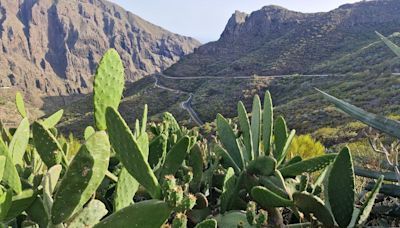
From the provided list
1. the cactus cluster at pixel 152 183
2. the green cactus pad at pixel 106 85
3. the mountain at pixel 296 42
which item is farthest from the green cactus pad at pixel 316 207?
the mountain at pixel 296 42

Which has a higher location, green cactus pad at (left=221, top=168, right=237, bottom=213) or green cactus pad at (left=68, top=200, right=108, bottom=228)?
green cactus pad at (left=68, top=200, right=108, bottom=228)

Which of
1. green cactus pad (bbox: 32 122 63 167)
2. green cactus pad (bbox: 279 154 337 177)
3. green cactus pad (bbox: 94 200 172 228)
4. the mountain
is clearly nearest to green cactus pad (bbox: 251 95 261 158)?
green cactus pad (bbox: 279 154 337 177)

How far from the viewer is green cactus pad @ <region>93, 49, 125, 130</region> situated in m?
1.83

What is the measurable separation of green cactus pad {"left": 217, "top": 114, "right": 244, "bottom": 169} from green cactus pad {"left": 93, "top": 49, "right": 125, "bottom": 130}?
79 centimetres

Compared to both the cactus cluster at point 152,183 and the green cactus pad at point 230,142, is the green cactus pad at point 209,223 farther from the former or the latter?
the green cactus pad at point 230,142

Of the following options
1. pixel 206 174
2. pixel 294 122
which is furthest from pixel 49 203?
pixel 294 122

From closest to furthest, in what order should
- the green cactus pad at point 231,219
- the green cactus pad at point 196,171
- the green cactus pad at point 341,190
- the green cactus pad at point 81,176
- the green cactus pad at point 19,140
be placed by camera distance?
1. the green cactus pad at point 81,176
2. the green cactus pad at point 341,190
3. the green cactus pad at point 231,219
4. the green cactus pad at point 19,140
5. the green cactus pad at point 196,171

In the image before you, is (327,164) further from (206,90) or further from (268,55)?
(268,55)

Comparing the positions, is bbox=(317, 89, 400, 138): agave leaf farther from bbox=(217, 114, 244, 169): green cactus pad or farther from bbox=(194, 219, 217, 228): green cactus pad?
bbox=(194, 219, 217, 228): green cactus pad

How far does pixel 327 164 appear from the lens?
6.81 ft

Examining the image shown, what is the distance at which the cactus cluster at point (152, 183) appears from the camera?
1121 millimetres

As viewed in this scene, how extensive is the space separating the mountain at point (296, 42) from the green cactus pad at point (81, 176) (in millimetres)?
48130

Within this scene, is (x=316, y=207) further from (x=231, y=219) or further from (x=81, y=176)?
(x=81, y=176)

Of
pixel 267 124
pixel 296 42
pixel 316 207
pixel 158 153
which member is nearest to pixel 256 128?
pixel 267 124
